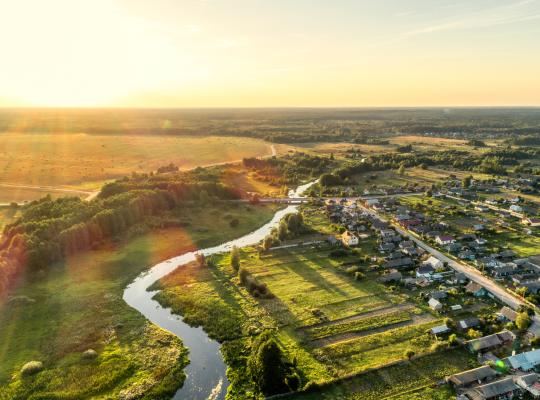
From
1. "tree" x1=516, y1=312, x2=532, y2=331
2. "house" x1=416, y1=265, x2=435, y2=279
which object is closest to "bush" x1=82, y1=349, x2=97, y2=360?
"house" x1=416, y1=265, x2=435, y2=279

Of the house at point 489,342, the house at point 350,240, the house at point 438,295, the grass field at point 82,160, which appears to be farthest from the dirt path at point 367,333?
the grass field at point 82,160

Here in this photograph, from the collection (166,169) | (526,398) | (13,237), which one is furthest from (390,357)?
(166,169)

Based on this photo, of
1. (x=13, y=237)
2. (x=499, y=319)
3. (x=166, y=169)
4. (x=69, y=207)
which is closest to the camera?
(x=499, y=319)

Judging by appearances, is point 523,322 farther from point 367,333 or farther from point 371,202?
point 371,202

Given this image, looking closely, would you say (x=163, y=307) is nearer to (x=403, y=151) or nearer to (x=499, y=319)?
(x=499, y=319)

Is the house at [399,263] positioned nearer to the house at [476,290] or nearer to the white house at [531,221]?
the house at [476,290]

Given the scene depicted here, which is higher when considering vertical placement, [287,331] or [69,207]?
[69,207]

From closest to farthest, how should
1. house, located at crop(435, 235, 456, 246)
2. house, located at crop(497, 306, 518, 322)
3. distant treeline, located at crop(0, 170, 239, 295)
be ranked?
house, located at crop(497, 306, 518, 322)
distant treeline, located at crop(0, 170, 239, 295)
house, located at crop(435, 235, 456, 246)

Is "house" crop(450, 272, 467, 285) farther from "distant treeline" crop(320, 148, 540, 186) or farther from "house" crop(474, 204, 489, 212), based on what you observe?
"distant treeline" crop(320, 148, 540, 186)
